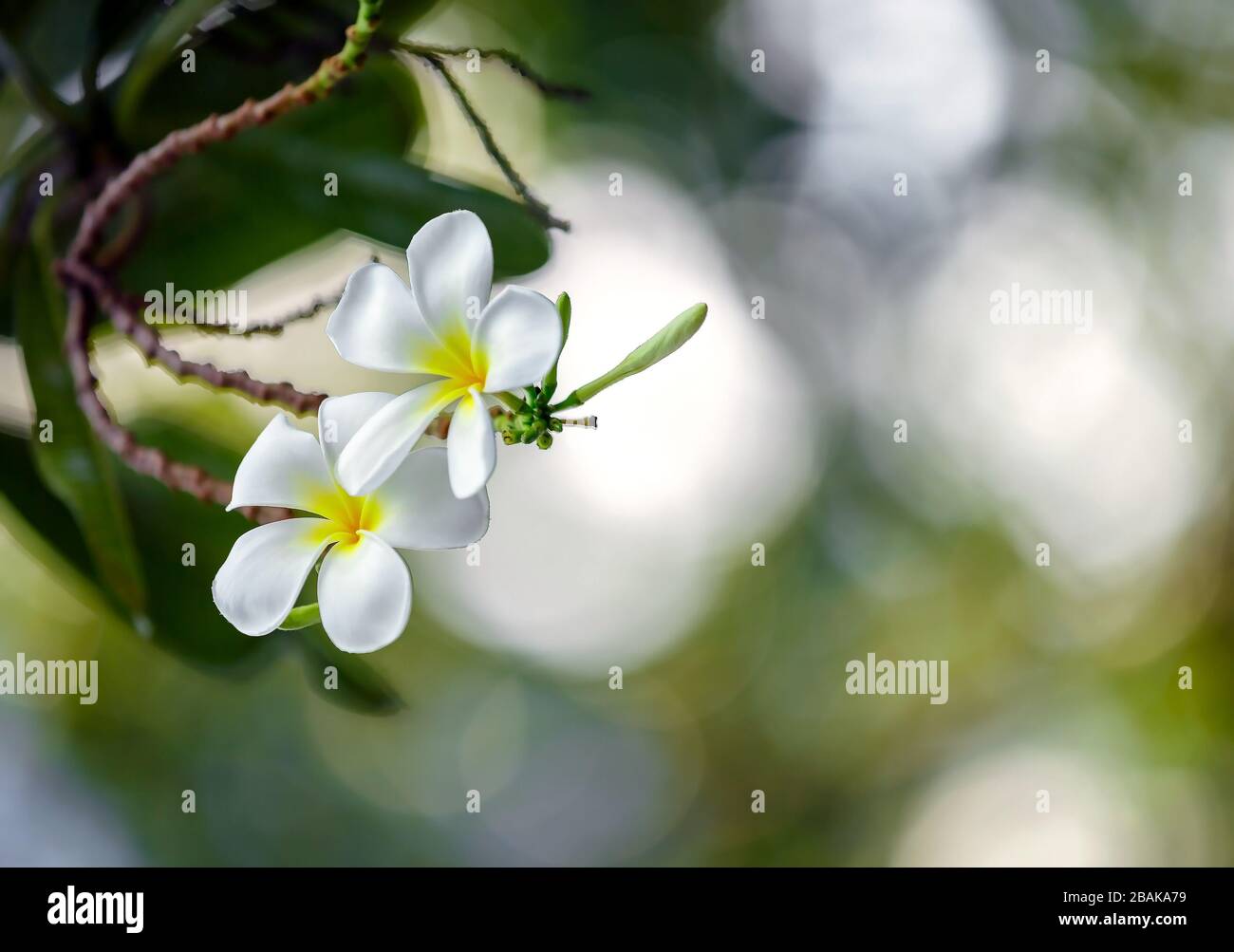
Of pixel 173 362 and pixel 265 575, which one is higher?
pixel 173 362

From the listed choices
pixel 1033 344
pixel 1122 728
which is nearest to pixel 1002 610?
→ pixel 1122 728

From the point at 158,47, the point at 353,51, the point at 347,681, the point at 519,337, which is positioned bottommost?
the point at 347,681

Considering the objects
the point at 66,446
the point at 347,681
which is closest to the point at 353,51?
the point at 66,446

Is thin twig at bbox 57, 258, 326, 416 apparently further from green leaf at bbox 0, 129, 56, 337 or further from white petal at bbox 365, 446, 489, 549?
white petal at bbox 365, 446, 489, 549

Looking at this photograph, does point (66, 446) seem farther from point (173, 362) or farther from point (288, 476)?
point (288, 476)

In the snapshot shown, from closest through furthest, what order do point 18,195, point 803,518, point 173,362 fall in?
Result: point 173,362
point 18,195
point 803,518

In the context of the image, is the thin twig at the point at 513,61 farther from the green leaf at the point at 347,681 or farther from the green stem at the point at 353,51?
the green leaf at the point at 347,681

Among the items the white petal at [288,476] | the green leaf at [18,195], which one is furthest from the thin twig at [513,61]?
the white petal at [288,476]

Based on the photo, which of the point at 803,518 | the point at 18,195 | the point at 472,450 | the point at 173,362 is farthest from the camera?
the point at 803,518
